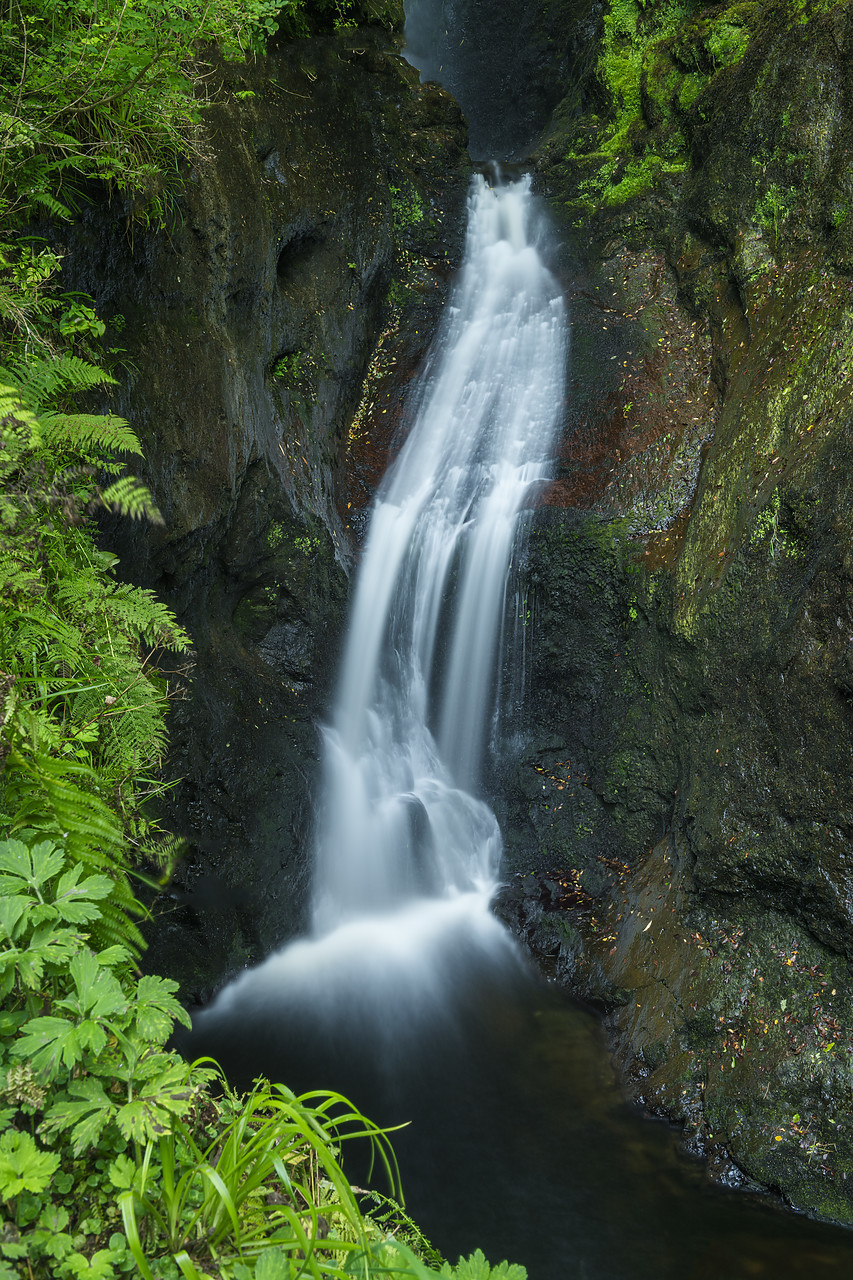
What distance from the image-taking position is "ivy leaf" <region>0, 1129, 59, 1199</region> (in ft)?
4.58

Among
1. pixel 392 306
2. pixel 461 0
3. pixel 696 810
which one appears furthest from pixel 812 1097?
pixel 461 0

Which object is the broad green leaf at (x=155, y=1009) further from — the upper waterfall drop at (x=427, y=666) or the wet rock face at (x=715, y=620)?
the upper waterfall drop at (x=427, y=666)

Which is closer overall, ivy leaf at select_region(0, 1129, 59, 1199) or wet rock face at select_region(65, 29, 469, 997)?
ivy leaf at select_region(0, 1129, 59, 1199)

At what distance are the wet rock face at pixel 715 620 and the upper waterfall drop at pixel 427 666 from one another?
1.45 feet

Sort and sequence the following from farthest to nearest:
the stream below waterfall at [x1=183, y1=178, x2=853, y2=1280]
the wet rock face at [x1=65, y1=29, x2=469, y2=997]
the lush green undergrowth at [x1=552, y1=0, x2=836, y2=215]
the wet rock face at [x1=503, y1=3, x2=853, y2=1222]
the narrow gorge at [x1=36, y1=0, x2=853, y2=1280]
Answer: the lush green undergrowth at [x1=552, y1=0, x2=836, y2=215] → the wet rock face at [x1=65, y1=29, x2=469, y2=997] → the wet rock face at [x1=503, y1=3, x2=853, y2=1222] → the narrow gorge at [x1=36, y1=0, x2=853, y2=1280] → the stream below waterfall at [x1=183, y1=178, x2=853, y2=1280]

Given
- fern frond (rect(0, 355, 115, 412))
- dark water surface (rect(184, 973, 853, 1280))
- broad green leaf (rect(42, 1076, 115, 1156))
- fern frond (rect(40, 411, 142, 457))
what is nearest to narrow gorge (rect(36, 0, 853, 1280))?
dark water surface (rect(184, 973, 853, 1280))

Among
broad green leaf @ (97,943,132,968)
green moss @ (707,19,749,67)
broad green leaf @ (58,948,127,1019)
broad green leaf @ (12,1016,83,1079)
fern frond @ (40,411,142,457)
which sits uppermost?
green moss @ (707,19,749,67)

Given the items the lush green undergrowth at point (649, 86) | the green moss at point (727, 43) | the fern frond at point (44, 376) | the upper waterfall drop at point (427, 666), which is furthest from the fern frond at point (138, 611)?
the green moss at point (727, 43)

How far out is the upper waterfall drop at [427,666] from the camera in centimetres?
655

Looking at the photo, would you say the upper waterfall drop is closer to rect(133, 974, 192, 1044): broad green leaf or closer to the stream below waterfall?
the stream below waterfall

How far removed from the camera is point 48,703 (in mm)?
2885

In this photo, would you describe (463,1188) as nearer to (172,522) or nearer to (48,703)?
(48,703)

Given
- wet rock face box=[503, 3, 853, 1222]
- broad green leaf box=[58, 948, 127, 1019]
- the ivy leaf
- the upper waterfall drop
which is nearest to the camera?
the ivy leaf

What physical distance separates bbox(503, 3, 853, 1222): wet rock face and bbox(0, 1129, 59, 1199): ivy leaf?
4.21 metres
